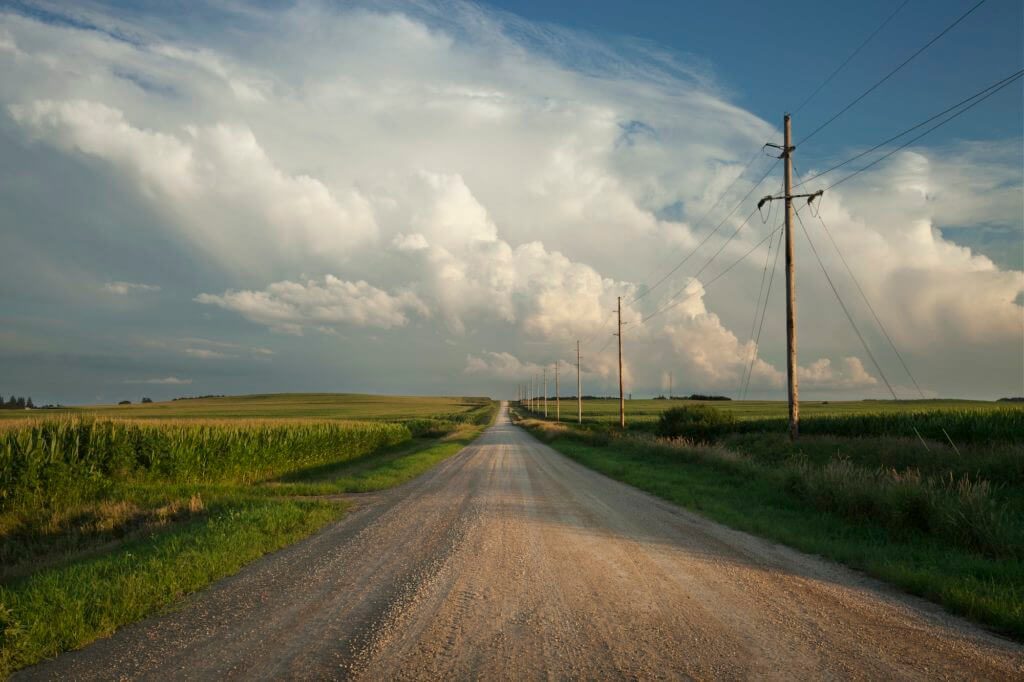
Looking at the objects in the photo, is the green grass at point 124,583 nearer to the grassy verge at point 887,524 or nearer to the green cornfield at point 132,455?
the green cornfield at point 132,455

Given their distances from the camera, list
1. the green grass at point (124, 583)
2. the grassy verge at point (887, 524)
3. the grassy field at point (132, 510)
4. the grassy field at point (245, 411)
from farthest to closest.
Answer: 1. the grassy field at point (245, 411)
2. the grassy verge at point (887, 524)
3. the grassy field at point (132, 510)
4. the green grass at point (124, 583)

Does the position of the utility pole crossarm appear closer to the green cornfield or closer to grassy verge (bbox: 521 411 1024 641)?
grassy verge (bbox: 521 411 1024 641)

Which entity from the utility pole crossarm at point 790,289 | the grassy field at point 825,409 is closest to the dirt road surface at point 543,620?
the utility pole crossarm at point 790,289

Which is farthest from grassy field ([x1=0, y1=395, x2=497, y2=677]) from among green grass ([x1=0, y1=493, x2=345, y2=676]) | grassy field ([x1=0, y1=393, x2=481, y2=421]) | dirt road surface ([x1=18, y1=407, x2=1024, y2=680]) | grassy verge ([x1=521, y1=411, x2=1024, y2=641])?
grassy verge ([x1=521, y1=411, x2=1024, y2=641])

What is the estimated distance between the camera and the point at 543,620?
535 centimetres

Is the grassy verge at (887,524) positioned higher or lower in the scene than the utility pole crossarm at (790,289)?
lower

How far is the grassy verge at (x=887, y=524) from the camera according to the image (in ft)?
21.5

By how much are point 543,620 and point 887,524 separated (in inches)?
310

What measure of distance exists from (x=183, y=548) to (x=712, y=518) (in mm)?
Result: 9103

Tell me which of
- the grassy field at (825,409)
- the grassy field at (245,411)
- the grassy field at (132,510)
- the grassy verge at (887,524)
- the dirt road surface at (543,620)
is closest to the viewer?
the dirt road surface at (543,620)

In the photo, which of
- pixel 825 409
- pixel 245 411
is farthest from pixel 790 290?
pixel 245 411

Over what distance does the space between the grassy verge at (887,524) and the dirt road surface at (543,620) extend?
42 cm

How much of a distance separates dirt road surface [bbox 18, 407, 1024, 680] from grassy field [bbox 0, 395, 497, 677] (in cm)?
47

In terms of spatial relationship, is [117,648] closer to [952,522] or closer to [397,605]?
[397,605]
